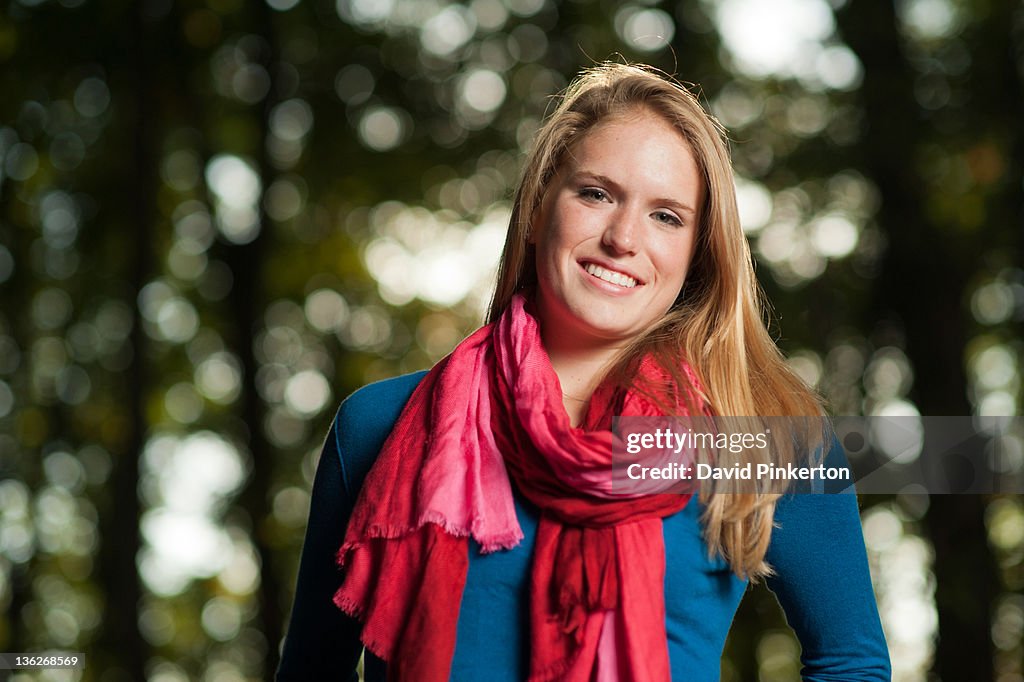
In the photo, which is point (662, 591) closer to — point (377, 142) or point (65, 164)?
point (377, 142)

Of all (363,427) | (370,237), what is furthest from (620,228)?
(370,237)

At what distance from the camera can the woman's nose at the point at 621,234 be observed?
219cm

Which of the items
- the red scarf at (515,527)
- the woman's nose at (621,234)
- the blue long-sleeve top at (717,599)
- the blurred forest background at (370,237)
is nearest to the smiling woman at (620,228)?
the woman's nose at (621,234)

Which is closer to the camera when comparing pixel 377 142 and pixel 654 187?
pixel 654 187

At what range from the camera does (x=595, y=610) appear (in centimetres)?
211

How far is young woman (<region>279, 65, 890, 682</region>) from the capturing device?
2.11 m

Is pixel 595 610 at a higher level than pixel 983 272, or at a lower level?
lower

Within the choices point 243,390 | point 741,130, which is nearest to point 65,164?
point 243,390

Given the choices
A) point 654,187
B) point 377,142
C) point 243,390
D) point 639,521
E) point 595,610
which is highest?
point 377,142

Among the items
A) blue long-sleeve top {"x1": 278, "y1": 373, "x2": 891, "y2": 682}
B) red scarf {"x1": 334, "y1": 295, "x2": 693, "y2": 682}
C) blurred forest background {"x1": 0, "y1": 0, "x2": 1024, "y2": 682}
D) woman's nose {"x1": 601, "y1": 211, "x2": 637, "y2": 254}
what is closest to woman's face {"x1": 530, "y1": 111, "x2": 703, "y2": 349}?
woman's nose {"x1": 601, "y1": 211, "x2": 637, "y2": 254}

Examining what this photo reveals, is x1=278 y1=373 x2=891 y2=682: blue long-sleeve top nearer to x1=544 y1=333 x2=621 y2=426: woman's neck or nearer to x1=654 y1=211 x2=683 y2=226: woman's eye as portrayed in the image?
x1=544 y1=333 x2=621 y2=426: woman's neck

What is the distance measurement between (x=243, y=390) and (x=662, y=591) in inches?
388

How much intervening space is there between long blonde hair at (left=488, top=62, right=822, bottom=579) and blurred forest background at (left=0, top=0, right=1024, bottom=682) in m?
5.63

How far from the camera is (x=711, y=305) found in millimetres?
2375
